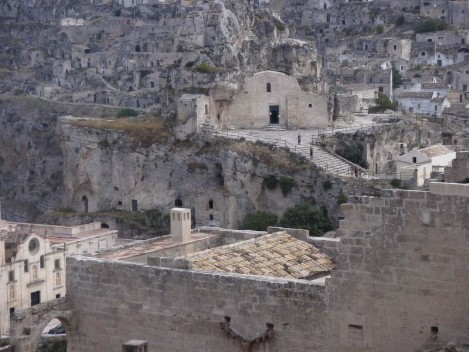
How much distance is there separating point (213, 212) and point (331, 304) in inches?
1759

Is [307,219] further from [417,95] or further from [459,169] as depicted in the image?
[459,169]

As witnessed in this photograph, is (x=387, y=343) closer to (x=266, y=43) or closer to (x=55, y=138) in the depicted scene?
(x=266, y=43)

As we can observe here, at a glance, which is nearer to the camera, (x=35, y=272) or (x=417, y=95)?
(x=35, y=272)

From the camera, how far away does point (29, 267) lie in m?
51.1

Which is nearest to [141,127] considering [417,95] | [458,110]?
[458,110]

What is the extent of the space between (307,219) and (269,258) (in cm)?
3361

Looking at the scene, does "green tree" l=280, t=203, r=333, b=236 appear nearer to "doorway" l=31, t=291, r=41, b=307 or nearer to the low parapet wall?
"doorway" l=31, t=291, r=41, b=307

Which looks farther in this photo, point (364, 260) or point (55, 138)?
point (55, 138)

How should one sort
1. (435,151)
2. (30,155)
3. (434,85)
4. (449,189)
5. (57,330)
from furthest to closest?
(30,155), (434,85), (435,151), (57,330), (449,189)

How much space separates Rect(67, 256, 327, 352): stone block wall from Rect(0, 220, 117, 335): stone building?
86.0 feet

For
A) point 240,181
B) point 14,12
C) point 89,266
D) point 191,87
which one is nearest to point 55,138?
point 191,87

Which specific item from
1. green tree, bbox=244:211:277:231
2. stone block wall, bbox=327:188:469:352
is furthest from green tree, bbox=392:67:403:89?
stone block wall, bbox=327:188:469:352

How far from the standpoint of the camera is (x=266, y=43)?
7212 centimetres

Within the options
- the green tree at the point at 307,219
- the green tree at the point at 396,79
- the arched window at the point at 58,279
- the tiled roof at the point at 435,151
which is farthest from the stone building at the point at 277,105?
the green tree at the point at 396,79
